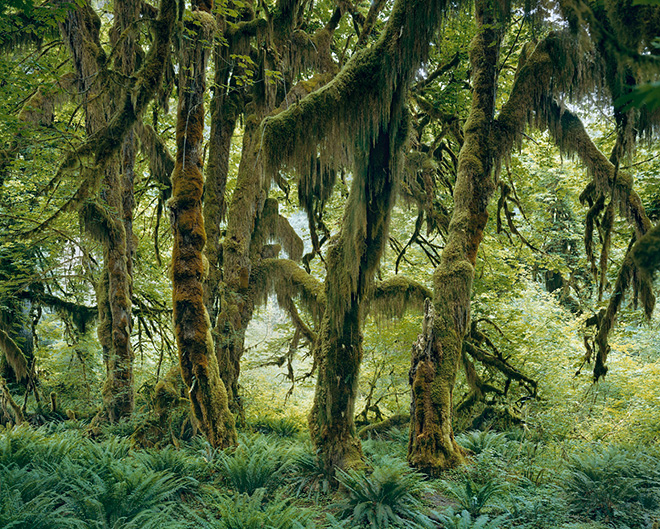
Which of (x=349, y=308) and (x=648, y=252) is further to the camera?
(x=349, y=308)

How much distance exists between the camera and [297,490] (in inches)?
222

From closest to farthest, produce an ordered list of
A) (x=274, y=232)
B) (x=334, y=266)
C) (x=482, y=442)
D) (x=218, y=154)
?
(x=334, y=266)
(x=482, y=442)
(x=218, y=154)
(x=274, y=232)

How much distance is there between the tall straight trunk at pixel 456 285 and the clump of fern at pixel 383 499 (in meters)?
0.89

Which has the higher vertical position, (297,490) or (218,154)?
(218,154)

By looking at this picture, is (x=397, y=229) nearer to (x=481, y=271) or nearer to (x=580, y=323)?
(x=481, y=271)

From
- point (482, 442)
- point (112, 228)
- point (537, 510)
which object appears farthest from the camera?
point (112, 228)

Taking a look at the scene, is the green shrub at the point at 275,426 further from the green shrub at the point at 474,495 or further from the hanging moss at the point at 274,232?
the green shrub at the point at 474,495

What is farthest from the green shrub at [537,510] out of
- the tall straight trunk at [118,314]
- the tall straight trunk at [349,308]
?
the tall straight trunk at [118,314]

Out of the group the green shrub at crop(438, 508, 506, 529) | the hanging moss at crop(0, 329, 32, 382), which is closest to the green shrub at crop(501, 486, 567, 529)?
the green shrub at crop(438, 508, 506, 529)

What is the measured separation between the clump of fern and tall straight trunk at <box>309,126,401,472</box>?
788 mm

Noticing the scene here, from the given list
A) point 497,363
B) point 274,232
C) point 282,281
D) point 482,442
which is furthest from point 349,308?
point 274,232

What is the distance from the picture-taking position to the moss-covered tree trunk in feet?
20.2

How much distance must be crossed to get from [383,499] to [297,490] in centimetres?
141

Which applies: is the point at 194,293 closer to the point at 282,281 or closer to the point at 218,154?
the point at 282,281
